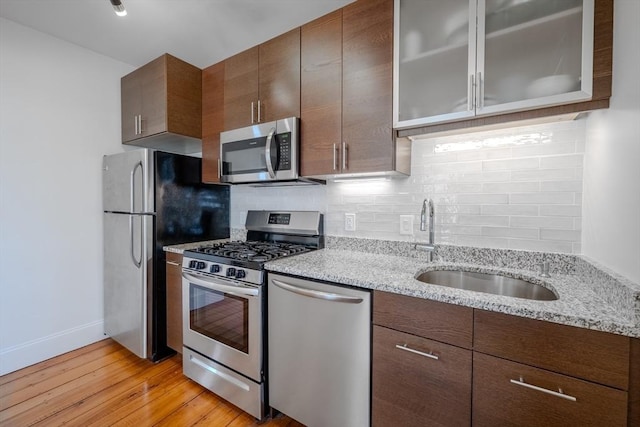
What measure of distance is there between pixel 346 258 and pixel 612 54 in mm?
1475

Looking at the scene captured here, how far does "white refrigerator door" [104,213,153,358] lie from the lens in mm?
2115

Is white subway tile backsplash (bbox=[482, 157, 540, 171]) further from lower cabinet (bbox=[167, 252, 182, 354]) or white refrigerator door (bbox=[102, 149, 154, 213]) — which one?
white refrigerator door (bbox=[102, 149, 154, 213])

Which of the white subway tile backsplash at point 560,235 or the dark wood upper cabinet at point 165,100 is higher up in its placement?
the dark wood upper cabinet at point 165,100

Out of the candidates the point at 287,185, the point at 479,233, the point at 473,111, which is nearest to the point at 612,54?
the point at 473,111

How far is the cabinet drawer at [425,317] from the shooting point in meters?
1.02

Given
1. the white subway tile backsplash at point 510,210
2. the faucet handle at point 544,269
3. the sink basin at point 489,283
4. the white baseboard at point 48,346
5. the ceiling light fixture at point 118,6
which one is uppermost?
the ceiling light fixture at point 118,6

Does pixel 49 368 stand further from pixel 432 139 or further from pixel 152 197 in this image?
pixel 432 139

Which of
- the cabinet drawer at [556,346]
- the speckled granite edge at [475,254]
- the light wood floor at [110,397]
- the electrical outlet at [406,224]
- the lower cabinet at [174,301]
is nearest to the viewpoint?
the cabinet drawer at [556,346]

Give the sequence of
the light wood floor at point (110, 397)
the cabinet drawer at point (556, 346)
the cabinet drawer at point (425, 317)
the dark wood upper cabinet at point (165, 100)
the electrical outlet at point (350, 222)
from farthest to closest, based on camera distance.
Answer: the dark wood upper cabinet at point (165, 100) < the electrical outlet at point (350, 222) < the light wood floor at point (110, 397) < the cabinet drawer at point (425, 317) < the cabinet drawer at point (556, 346)

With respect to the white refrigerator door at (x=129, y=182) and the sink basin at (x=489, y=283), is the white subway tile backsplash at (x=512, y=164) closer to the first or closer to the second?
the sink basin at (x=489, y=283)

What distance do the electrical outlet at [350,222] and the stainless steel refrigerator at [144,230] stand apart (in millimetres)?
1307

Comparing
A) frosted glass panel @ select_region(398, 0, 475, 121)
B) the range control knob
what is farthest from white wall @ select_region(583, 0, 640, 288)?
the range control knob

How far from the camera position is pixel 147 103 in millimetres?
2355

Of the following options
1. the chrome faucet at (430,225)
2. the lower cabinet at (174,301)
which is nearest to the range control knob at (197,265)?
the lower cabinet at (174,301)
